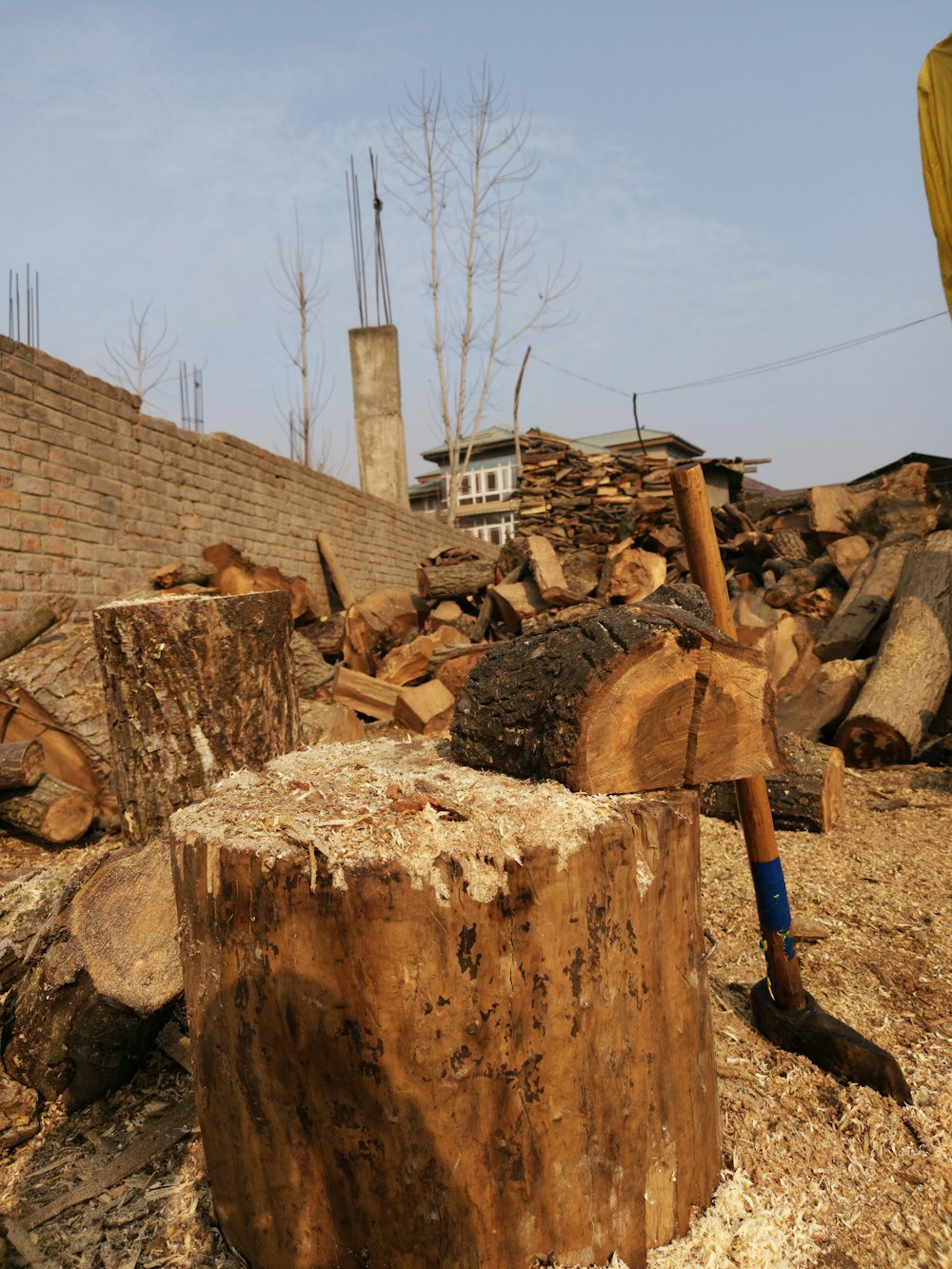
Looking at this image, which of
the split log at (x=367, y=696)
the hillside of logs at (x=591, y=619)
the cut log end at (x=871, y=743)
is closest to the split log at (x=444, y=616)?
the hillside of logs at (x=591, y=619)

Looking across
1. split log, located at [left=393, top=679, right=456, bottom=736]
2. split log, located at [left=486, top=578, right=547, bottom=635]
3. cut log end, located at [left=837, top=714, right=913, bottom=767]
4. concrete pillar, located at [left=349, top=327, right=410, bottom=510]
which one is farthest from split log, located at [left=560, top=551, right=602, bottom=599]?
concrete pillar, located at [left=349, top=327, right=410, bottom=510]

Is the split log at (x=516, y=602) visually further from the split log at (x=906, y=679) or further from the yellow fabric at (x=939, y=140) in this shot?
the yellow fabric at (x=939, y=140)

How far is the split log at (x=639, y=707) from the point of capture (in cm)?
147

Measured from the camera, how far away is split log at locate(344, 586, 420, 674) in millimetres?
6931

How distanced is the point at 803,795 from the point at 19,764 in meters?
3.82

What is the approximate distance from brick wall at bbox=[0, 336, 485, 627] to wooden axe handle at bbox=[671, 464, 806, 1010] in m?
4.23

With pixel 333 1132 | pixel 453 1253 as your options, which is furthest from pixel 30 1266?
pixel 453 1253

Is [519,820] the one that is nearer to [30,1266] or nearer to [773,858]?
[773,858]

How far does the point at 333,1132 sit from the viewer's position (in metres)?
1.32

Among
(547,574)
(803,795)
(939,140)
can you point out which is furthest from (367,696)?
(939,140)

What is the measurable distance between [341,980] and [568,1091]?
45cm

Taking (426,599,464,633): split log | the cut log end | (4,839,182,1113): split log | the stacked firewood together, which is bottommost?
(4,839,182,1113): split log

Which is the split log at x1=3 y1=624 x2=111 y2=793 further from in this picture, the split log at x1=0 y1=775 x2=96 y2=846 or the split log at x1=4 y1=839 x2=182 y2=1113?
the split log at x1=4 y1=839 x2=182 y2=1113

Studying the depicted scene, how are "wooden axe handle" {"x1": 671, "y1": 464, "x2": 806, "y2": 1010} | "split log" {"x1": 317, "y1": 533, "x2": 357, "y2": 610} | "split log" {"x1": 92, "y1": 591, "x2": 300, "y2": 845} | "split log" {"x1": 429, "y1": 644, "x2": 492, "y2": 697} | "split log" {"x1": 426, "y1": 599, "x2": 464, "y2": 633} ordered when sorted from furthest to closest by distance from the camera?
"split log" {"x1": 317, "y1": 533, "x2": 357, "y2": 610} → "split log" {"x1": 426, "y1": 599, "x2": 464, "y2": 633} → "split log" {"x1": 429, "y1": 644, "x2": 492, "y2": 697} → "split log" {"x1": 92, "y1": 591, "x2": 300, "y2": 845} → "wooden axe handle" {"x1": 671, "y1": 464, "x2": 806, "y2": 1010}
